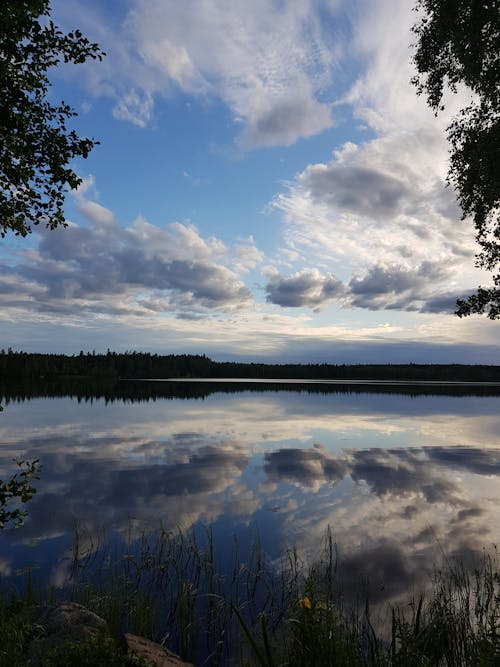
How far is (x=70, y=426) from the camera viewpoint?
45.8m

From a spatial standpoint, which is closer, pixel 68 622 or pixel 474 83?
pixel 68 622

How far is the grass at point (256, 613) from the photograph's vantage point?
7.26 m

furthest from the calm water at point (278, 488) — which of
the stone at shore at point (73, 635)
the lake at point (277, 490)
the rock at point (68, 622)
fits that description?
the stone at shore at point (73, 635)

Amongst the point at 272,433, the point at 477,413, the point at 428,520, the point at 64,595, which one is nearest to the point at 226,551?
the point at 64,595

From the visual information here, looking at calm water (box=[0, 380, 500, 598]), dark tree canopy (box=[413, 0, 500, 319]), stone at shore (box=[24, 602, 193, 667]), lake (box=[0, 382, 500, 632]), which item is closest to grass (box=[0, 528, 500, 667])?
stone at shore (box=[24, 602, 193, 667])

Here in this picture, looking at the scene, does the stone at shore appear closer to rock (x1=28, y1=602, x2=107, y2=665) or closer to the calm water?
rock (x1=28, y1=602, x2=107, y2=665)

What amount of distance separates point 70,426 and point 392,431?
32.6 metres

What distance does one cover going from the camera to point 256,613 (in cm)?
1066

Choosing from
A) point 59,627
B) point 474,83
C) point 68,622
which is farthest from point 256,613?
point 474,83

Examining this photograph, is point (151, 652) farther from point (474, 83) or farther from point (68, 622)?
point (474, 83)

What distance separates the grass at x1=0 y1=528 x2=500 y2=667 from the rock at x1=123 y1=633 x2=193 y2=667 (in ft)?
0.97

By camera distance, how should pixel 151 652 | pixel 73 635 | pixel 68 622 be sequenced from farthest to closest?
pixel 68 622
pixel 73 635
pixel 151 652

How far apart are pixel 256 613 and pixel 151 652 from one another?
147 inches

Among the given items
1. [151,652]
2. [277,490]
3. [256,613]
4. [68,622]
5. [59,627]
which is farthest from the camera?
[277,490]
